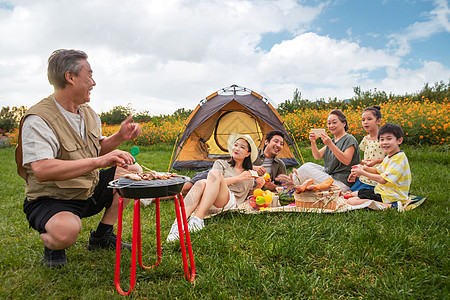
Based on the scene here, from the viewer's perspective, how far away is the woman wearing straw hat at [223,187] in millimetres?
2965

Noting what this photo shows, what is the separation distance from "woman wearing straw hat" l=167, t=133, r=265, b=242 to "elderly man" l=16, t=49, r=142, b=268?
84 centimetres

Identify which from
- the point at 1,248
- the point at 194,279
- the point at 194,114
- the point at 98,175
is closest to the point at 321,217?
→ the point at 194,279

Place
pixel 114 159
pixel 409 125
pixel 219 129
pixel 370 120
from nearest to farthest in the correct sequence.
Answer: pixel 114 159 → pixel 370 120 → pixel 219 129 → pixel 409 125

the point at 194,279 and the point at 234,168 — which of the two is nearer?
the point at 194,279

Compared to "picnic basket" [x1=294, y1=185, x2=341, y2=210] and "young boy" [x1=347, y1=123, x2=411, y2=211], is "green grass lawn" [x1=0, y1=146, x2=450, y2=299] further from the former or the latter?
"young boy" [x1=347, y1=123, x2=411, y2=211]

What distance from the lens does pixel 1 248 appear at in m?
2.59

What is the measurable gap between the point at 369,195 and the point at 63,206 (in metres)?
3.12

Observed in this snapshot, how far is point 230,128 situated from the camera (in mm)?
6598

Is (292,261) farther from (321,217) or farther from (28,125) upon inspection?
(28,125)

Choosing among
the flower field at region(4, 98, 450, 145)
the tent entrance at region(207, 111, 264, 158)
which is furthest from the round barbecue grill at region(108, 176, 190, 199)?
the tent entrance at region(207, 111, 264, 158)

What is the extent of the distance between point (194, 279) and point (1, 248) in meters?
1.77

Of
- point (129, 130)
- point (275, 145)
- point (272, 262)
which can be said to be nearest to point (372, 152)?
point (275, 145)

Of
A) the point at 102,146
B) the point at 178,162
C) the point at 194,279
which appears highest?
the point at 102,146

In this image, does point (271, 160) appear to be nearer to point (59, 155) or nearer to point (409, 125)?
point (59, 155)
